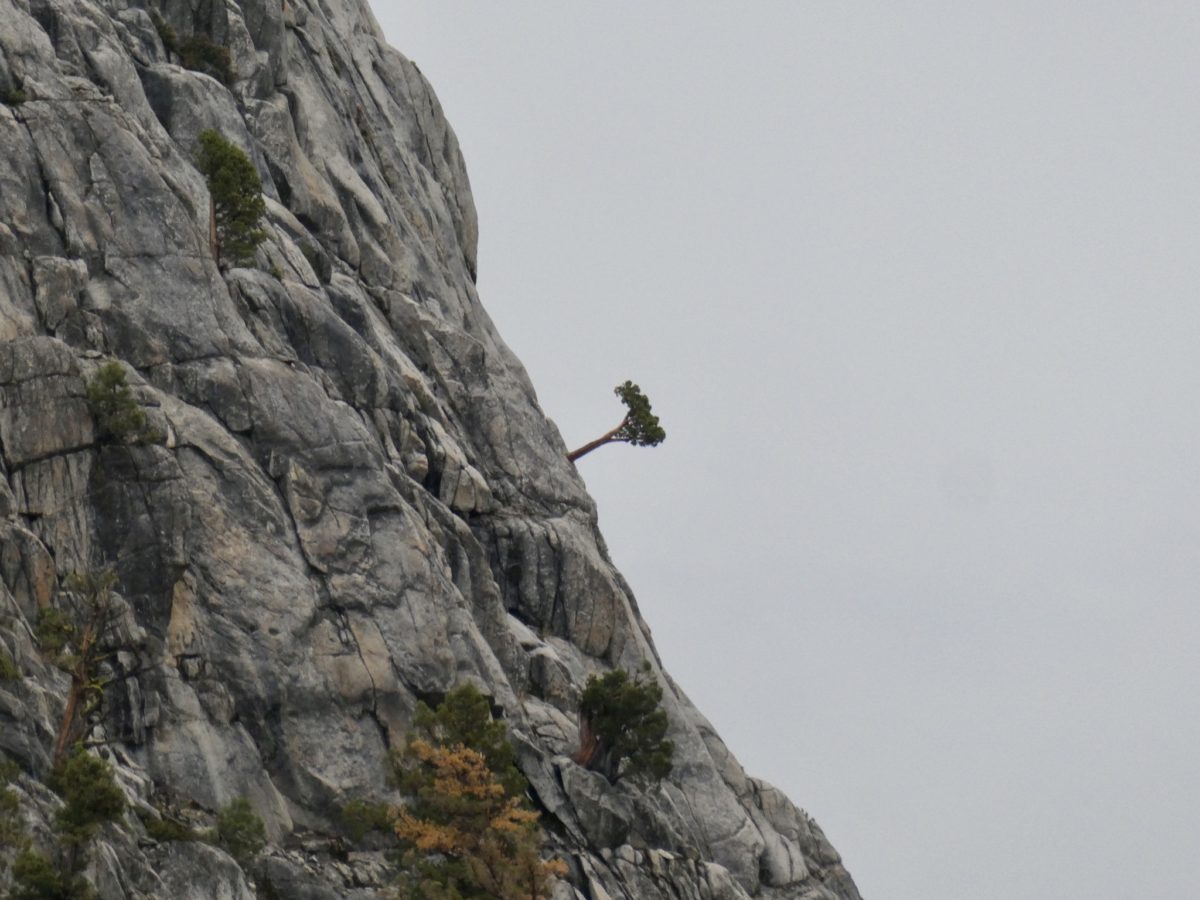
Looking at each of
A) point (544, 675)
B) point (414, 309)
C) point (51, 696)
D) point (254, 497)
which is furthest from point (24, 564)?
point (414, 309)

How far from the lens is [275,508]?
64.6 metres

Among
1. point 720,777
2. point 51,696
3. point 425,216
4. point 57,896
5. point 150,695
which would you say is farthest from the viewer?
point 425,216

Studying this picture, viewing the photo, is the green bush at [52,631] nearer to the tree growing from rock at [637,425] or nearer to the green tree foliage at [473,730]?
the green tree foliage at [473,730]

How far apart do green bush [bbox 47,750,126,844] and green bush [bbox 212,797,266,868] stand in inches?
246

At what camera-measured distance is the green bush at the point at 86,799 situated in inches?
1793

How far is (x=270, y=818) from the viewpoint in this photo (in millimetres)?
58156

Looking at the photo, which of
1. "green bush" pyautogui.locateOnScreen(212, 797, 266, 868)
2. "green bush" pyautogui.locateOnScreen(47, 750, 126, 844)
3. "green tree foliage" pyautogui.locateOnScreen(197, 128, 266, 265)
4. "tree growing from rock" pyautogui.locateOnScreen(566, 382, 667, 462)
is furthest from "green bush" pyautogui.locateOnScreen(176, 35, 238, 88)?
"green bush" pyautogui.locateOnScreen(47, 750, 126, 844)

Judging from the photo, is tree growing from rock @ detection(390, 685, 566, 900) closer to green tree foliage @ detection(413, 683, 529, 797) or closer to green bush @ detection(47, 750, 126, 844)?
green tree foliage @ detection(413, 683, 529, 797)

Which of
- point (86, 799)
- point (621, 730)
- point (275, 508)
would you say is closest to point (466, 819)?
point (86, 799)

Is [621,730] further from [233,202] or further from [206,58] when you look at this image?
[206,58]

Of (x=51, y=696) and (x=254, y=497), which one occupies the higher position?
(x=254, y=497)

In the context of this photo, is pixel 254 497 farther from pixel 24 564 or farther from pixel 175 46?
pixel 175 46

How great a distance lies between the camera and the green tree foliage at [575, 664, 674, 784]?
70938 millimetres

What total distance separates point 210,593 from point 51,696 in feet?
29.7
